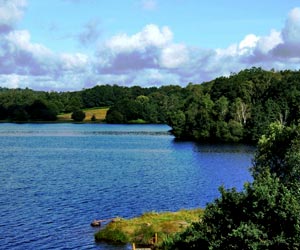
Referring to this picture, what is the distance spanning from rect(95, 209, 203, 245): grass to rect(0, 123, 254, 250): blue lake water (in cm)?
154

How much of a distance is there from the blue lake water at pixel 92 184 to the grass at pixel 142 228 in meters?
1.54

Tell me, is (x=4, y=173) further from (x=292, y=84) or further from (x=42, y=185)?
(x=292, y=84)

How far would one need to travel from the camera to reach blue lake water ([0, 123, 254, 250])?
49594 mm

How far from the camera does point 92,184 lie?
7588 centimetres

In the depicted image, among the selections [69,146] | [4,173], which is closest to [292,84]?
[69,146]

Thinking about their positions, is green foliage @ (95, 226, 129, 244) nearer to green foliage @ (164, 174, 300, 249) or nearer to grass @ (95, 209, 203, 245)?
grass @ (95, 209, 203, 245)

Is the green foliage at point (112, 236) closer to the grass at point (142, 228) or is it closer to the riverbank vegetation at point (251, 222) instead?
the grass at point (142, 228)

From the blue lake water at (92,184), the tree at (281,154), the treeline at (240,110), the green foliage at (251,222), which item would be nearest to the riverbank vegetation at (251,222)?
the green foliage at (251,222)

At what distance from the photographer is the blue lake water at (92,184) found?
49594 millimetres

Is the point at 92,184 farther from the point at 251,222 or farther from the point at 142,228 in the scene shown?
the point at 251,222

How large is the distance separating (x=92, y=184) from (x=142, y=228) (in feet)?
101

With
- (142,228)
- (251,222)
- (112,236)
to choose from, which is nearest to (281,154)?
(142,228)

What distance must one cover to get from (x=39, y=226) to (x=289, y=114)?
121118 mm

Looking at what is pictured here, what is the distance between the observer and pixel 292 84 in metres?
168
